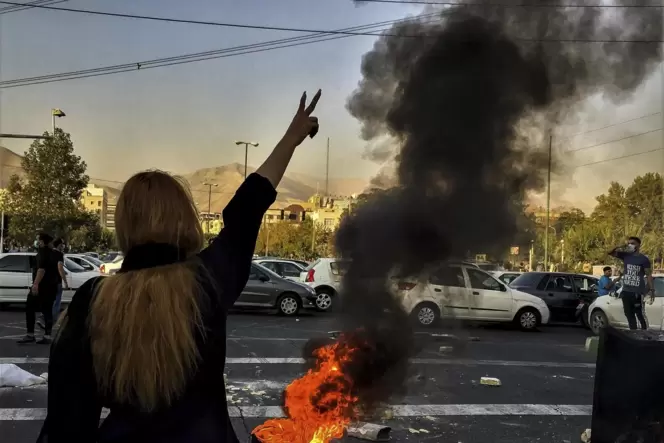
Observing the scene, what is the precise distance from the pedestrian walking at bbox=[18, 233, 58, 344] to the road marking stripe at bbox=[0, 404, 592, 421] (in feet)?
13.1

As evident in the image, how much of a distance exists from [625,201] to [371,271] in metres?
39.1

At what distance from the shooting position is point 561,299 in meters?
15.2

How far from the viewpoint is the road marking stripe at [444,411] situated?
578 cm

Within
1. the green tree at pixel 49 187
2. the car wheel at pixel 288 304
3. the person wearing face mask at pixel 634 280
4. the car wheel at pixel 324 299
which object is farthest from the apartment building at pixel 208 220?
the green tree at pixel 49 187

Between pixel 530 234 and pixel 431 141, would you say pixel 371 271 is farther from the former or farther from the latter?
pixel 530 234

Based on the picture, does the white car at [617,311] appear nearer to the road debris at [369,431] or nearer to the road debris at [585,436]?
the road debris at [585,436]

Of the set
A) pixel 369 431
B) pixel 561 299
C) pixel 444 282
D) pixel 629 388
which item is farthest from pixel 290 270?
pixel 629 388

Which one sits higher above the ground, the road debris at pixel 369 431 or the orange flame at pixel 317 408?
the orange flame at pixel 317 408

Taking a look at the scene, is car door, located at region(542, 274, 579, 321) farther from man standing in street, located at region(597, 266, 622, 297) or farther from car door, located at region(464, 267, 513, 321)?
car door, located at region(464, 267, 513, 321)

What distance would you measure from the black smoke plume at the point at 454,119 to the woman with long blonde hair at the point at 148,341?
3.24 metres

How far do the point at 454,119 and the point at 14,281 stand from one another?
500 inches

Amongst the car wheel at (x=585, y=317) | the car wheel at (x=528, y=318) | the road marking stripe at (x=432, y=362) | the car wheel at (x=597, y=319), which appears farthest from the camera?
the car wheel at (x=585, y=317)

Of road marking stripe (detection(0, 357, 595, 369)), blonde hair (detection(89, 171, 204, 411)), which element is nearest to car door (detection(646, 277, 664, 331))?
road marking stripe (detection(0, 357, 595, 369))

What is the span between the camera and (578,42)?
16.8ft
